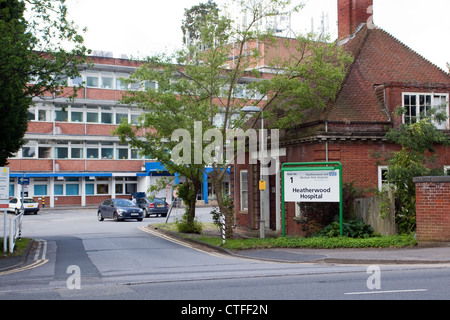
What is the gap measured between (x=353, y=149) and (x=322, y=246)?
17.3 ft

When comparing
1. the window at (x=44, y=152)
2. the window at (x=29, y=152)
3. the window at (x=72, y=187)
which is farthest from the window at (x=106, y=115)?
the window at (x=29, y=152)

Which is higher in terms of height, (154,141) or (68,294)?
(154,141)

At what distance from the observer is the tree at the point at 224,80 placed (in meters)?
20.1

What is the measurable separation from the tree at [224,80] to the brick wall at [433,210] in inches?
214

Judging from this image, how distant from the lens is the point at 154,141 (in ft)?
82.2

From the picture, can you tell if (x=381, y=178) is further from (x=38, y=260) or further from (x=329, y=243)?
(x=38, y=260)

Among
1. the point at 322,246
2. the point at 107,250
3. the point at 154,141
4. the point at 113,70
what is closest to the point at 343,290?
the point at 322,246

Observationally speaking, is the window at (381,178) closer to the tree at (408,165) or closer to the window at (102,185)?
the tree at (408,165)

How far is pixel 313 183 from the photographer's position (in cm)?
1988

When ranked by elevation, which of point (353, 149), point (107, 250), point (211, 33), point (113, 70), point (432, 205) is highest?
point (113, 70)

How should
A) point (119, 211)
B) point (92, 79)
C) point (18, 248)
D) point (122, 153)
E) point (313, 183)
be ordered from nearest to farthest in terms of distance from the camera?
point (18, 248)
point (313, 183)
point (119, 211)
point (92, 79)
point (122, 153)

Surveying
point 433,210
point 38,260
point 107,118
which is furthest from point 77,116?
point 433,210

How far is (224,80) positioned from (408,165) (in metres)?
7.60
